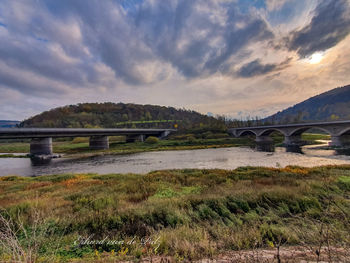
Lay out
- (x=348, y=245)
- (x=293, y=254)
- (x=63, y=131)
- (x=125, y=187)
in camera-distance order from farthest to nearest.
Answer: (x=63, y=131)
(x=125, y=187)
(x=348, y=245)
(x=293, y=254)

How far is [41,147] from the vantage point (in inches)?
1929

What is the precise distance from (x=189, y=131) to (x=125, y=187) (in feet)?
309

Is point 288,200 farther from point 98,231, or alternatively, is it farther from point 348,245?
point 98,231

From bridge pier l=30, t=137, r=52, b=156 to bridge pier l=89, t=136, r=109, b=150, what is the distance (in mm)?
16604

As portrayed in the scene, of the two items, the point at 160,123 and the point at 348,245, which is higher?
the point at 160,123

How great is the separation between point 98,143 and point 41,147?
20.1m

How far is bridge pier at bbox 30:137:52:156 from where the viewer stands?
4838cm

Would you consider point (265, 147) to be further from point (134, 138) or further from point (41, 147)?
point (41, 147)

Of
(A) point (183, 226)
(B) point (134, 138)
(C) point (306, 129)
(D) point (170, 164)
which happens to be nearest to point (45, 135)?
(D) point (170, 164)

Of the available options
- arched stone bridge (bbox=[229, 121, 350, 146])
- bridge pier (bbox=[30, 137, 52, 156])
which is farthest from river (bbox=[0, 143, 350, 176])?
arched stone bridge (bbox=[229, 121, 350, 146])

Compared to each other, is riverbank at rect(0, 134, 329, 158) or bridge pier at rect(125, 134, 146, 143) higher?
bridge pier at rect(125, 134, 146, 143)

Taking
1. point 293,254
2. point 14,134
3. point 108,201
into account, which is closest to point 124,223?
point 108,201

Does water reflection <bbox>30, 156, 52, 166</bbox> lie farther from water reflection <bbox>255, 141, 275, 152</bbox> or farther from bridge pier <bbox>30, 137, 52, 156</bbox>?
water reflection <bbox>255, 141, 275, 152</bbox>

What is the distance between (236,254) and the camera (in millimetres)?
3922
